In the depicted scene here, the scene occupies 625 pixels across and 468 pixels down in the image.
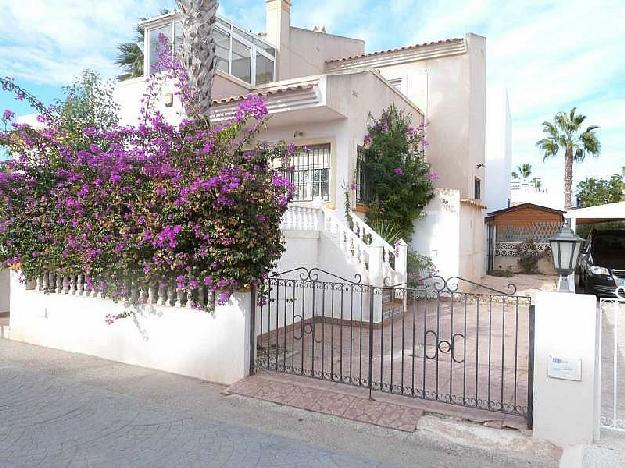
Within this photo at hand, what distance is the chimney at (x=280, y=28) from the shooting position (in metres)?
15.0

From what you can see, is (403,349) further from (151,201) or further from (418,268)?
(418,268)

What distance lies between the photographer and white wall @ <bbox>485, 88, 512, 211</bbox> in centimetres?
2284

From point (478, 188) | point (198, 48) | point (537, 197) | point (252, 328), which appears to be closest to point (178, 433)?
point (252, 328)

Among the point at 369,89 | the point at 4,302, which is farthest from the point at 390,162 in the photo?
the point at 4,302

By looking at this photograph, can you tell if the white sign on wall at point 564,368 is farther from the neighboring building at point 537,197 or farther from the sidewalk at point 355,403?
the neighboring building at point 537,197

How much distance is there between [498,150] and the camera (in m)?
23.5

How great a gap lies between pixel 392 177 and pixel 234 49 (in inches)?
244

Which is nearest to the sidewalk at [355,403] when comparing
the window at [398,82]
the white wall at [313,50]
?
the white wall at [313,50]

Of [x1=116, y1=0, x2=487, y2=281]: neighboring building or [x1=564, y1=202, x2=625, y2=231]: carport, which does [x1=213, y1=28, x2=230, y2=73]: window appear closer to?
[x1=116, y1=0, x2=487, y2=281]: neighboring building

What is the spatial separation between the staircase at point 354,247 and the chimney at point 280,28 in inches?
285

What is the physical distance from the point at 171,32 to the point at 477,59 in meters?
10.8

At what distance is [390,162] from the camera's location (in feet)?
39.0

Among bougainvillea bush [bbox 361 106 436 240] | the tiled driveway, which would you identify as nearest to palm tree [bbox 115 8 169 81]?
bougainvillea bush [bbox 361 106 436 240]

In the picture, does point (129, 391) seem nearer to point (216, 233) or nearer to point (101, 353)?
point (101, 353)
